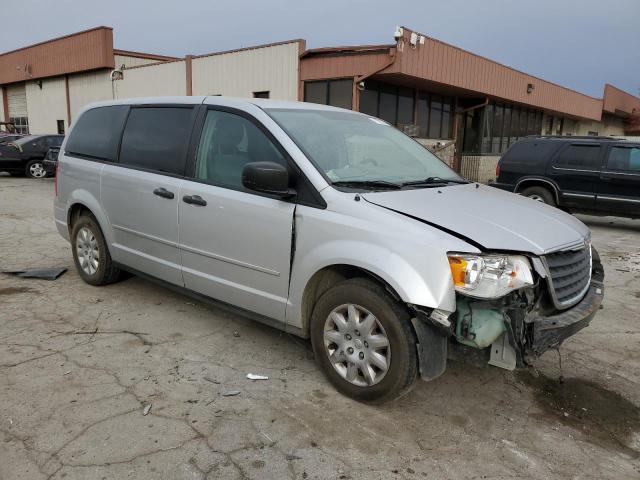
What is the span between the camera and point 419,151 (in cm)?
440

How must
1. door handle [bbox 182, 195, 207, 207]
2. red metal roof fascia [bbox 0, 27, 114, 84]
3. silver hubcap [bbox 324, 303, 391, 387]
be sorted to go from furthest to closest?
red metal roof fascia [bbox 0, 27, 114, 84] < door handle [bbox 182, 195, 207, 207] < silver hubcap [bbox 324, 303, 391, 387]

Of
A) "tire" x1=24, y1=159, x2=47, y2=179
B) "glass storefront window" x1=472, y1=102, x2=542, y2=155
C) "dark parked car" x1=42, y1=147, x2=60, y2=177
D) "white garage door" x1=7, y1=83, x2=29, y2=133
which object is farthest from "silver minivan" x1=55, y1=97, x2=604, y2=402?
"white garage door" x1=7, y1=83, x2=29, y2=133

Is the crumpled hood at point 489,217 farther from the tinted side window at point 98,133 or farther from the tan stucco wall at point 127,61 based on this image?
the tan stucco wall at point 127,61

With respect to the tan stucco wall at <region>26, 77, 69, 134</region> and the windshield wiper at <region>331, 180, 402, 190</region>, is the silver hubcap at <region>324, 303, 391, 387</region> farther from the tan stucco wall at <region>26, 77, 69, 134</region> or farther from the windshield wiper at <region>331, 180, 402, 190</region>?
the tan stucco wall at <region>26, 77, 69, 134</region>

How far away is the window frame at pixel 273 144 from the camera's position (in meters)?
3.24

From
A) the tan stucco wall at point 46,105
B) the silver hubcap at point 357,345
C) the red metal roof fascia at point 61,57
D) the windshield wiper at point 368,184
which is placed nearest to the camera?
the silver hubcap at point 357,345

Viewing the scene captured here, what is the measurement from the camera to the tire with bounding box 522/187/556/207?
10367 millimetres

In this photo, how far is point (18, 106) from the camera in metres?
32.1

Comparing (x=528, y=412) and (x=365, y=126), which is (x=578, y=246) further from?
(x=365, y=126)

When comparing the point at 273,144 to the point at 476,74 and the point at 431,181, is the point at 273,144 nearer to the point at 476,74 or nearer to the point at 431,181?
the point at 431,181

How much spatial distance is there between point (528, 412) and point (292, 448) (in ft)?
4.86

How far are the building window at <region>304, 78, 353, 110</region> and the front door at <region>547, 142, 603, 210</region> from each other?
22.6 feet

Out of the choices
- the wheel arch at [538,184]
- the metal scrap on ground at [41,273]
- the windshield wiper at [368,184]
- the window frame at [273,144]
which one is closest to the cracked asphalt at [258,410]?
the metal scrap on ground at [41,273]

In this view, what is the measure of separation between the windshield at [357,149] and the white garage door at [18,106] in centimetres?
3282
